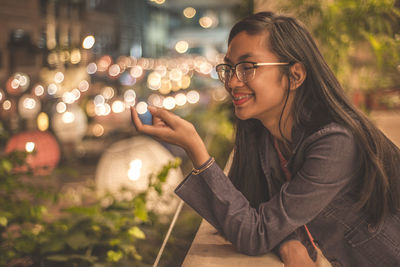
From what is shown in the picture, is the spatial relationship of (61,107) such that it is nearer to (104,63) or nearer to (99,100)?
(104,63)

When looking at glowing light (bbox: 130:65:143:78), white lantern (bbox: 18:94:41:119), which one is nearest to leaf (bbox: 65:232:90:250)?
white lantern (bbox: 18:94:41:119)

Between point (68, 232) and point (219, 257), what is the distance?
109cm

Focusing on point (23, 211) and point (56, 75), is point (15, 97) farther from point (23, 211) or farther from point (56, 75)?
point (23, 211)

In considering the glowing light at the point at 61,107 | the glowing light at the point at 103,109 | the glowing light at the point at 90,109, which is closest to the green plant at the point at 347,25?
the glowing light at the point at 61,107

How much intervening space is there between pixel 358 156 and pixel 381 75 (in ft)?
9.56

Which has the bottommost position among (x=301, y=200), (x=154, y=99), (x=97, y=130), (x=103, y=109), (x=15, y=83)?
(x=97, y=130)

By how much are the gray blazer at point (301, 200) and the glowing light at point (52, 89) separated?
8.65m

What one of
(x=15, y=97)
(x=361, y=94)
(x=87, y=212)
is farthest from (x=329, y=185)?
(x=15, y=97)

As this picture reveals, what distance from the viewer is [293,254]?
40.0 inches

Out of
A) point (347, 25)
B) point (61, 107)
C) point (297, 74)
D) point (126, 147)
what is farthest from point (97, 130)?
point (297, 74)

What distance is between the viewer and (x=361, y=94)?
13.0ft

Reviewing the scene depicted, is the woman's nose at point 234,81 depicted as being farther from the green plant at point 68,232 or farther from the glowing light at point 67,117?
the glowing light at point 67,117

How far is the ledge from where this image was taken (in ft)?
3.32

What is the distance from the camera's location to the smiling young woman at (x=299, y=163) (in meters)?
0.97
